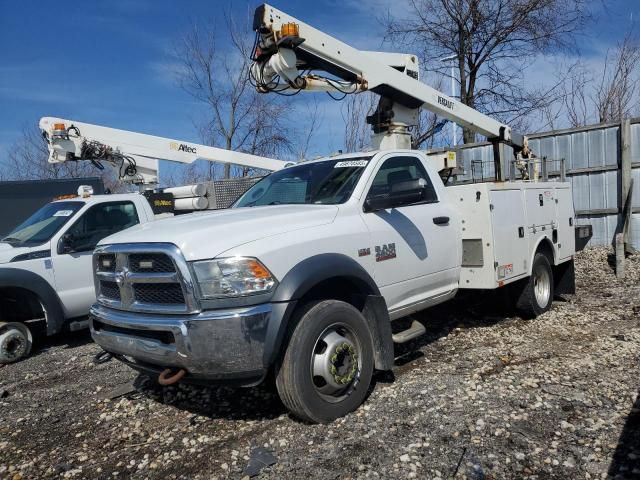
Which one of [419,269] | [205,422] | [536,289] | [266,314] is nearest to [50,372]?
[205,422]

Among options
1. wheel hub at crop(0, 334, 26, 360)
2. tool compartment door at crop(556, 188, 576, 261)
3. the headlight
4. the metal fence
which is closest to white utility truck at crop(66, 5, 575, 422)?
the headlight

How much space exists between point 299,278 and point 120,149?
6527 mm

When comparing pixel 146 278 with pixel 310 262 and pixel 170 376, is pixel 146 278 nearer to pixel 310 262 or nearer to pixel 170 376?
pixel 170 376

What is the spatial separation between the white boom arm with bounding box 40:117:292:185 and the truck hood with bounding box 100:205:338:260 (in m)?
4.56

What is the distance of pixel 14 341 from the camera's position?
623 cm

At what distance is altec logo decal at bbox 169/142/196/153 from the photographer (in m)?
9.66

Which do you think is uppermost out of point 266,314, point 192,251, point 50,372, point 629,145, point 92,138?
point 92,138

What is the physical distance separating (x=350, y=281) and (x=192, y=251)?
4.24 feet

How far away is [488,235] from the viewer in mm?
5516

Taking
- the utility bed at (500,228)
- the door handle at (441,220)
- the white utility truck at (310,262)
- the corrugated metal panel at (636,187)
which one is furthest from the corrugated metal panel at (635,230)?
the door handle at (441,220)

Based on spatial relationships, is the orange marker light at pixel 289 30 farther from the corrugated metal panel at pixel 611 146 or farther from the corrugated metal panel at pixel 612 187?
the corrugated metal panel at pixel 612 187

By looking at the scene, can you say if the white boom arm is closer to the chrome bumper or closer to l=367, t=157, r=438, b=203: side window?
l=367, t=157, r=438, b=203: side window

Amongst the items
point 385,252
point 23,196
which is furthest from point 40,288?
point 23,196

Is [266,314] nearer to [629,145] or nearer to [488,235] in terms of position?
[488,235]
